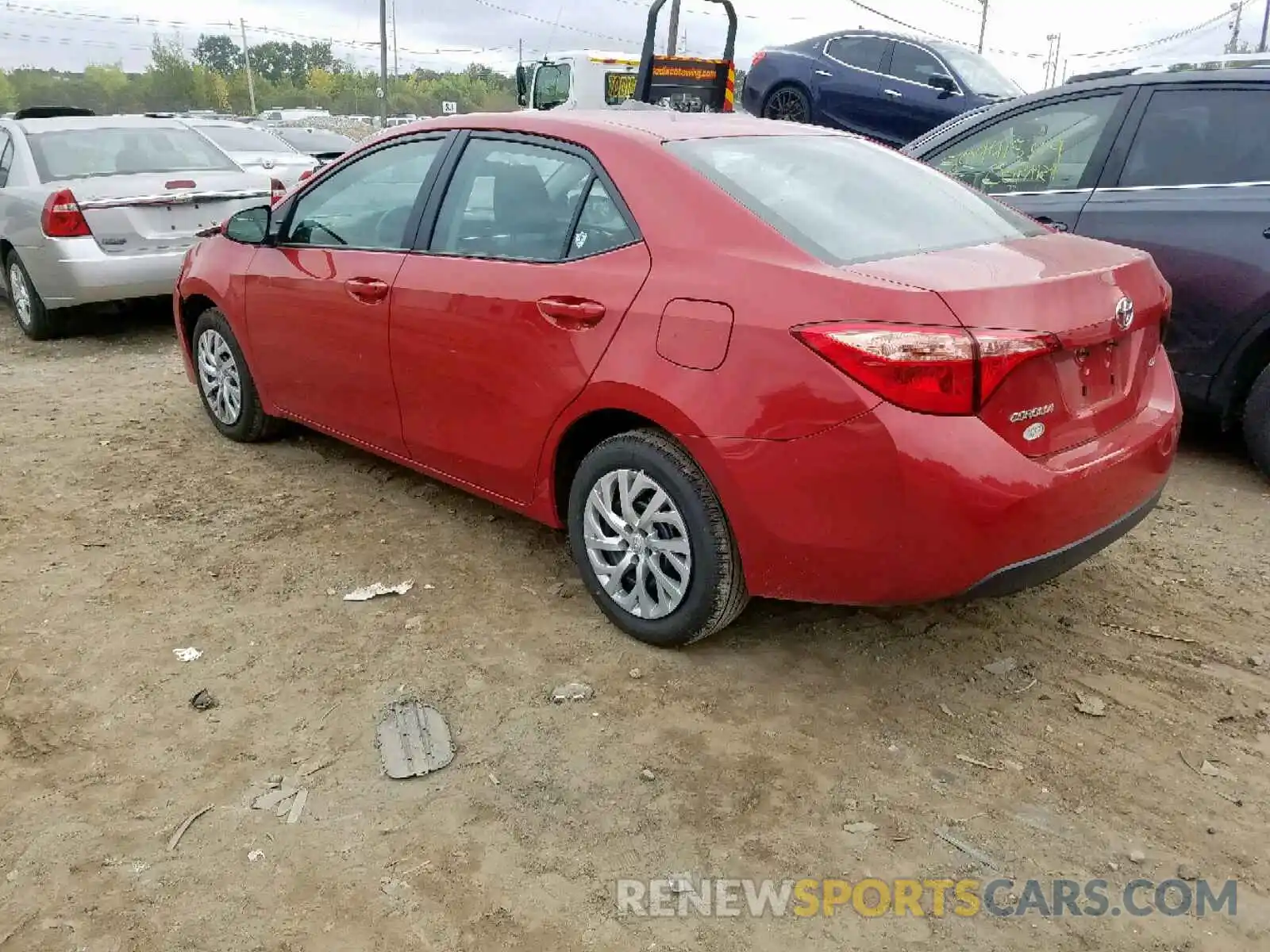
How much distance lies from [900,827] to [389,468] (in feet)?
10.1

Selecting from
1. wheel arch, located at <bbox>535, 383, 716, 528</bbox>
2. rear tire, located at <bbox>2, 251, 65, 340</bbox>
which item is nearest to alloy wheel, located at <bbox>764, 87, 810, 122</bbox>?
rear tire, located at <bbox>2, 251, 65, 340</bbox>

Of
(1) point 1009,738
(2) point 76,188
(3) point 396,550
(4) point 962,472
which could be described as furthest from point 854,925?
(2) point 76,188

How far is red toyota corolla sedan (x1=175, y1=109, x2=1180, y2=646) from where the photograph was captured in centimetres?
256

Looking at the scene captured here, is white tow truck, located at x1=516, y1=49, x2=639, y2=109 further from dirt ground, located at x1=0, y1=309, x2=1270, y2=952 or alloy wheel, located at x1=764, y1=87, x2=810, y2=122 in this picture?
dirt ground, located at x1=0, y1=309, x2=1270, y2=952

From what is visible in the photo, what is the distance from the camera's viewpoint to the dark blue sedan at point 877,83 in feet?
36.9

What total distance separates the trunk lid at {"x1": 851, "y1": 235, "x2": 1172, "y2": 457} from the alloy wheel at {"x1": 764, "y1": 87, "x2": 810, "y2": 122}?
396 inches

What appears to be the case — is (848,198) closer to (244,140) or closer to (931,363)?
(931,363)

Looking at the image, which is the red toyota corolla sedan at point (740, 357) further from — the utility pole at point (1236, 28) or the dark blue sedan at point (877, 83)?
the utility pole at point (1236, 28)

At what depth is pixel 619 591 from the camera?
3307 mm

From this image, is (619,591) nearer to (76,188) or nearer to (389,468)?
(389,468)

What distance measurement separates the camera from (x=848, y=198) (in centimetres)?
318

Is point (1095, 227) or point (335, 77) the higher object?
point (335, 77)

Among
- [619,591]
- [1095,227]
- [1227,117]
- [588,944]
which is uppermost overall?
[1227,117]

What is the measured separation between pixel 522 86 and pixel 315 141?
340 centimetres
